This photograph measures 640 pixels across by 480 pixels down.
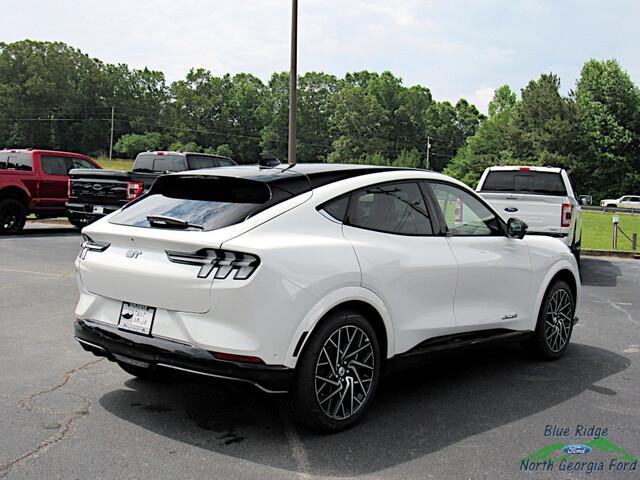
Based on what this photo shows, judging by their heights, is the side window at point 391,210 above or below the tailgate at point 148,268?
above

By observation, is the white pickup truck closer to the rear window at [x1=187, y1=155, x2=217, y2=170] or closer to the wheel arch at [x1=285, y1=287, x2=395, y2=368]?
the wheel arch at [x1=285, y1=287, x2=395, y2=368]

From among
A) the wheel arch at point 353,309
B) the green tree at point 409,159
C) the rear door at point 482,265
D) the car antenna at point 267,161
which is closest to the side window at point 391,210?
the rear door at point 482,265

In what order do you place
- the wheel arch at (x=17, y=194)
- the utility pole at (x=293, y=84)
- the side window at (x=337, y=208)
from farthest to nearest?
the utility pole at (x=293, y=84), the wheel arch at (x=17, y=194), the side window at (x=337, y=208)

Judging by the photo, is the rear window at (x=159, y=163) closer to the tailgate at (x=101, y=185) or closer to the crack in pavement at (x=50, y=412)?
the tailgate at (x=101, y=185)

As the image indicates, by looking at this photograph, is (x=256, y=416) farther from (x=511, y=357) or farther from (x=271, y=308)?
(x=511, y=357)

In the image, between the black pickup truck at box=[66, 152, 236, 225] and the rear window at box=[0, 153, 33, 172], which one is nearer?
the black pickup truck at box=[66, 152, 236, 225]

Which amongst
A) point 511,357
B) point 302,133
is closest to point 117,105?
point 302,133

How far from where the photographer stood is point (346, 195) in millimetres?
4504

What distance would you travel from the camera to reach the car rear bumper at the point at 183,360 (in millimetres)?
3791

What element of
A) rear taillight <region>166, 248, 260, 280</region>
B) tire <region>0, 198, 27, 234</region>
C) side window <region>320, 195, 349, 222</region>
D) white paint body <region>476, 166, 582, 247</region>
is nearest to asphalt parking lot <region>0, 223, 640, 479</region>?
rear taillight <region>166, 248, 260, 280</region>

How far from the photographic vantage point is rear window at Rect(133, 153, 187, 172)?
18.3 m

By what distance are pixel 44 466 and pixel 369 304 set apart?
2049 mm

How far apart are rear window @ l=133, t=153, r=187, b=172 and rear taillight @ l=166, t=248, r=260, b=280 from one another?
14.6 meters

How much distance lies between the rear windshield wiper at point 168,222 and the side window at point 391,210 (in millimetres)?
1012
